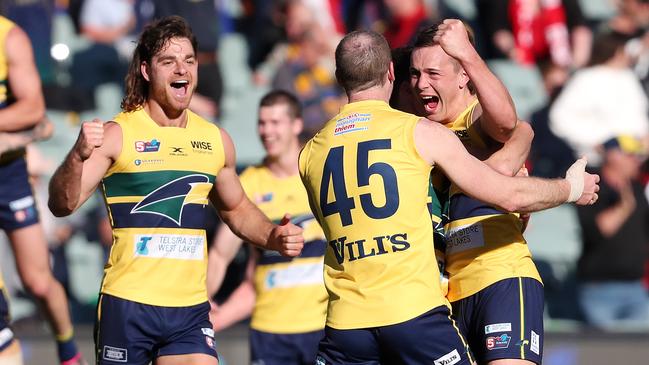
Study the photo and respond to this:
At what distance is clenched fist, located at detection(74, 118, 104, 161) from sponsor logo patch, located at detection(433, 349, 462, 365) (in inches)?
80.7

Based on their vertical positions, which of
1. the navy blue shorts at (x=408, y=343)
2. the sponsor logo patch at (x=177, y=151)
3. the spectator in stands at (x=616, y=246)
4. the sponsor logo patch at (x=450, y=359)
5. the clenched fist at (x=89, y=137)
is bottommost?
the spectator in stands at (x=616, y=246)

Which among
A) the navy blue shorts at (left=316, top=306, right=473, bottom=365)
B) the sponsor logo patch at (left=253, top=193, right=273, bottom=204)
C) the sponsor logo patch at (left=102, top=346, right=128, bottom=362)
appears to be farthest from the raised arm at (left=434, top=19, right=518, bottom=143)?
the sponsor logo patch at (left=253, top=193, right=273, bottom=204)

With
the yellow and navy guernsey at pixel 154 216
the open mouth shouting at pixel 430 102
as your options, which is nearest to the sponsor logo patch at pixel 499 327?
the open mouth shouting at pixel 430 102

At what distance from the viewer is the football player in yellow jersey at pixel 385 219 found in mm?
5691

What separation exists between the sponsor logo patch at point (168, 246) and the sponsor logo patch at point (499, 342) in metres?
1.71

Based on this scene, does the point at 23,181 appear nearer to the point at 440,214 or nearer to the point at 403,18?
the point at 440,214

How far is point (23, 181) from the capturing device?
28.2ft

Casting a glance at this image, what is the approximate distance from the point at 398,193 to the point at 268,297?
352cm

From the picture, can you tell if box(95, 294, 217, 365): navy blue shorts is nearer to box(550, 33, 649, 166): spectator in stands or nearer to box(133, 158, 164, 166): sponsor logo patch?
box(133, 158, 164, 166): sponsor logo patch

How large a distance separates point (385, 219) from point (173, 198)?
57.1 inches

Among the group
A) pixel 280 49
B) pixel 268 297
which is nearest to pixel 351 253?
pixel 268 297

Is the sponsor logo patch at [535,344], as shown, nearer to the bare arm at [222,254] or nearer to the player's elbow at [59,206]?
the player's elbow at [59,206]

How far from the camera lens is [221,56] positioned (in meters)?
13.4

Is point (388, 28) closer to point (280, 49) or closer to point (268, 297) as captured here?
point (280, 49)
